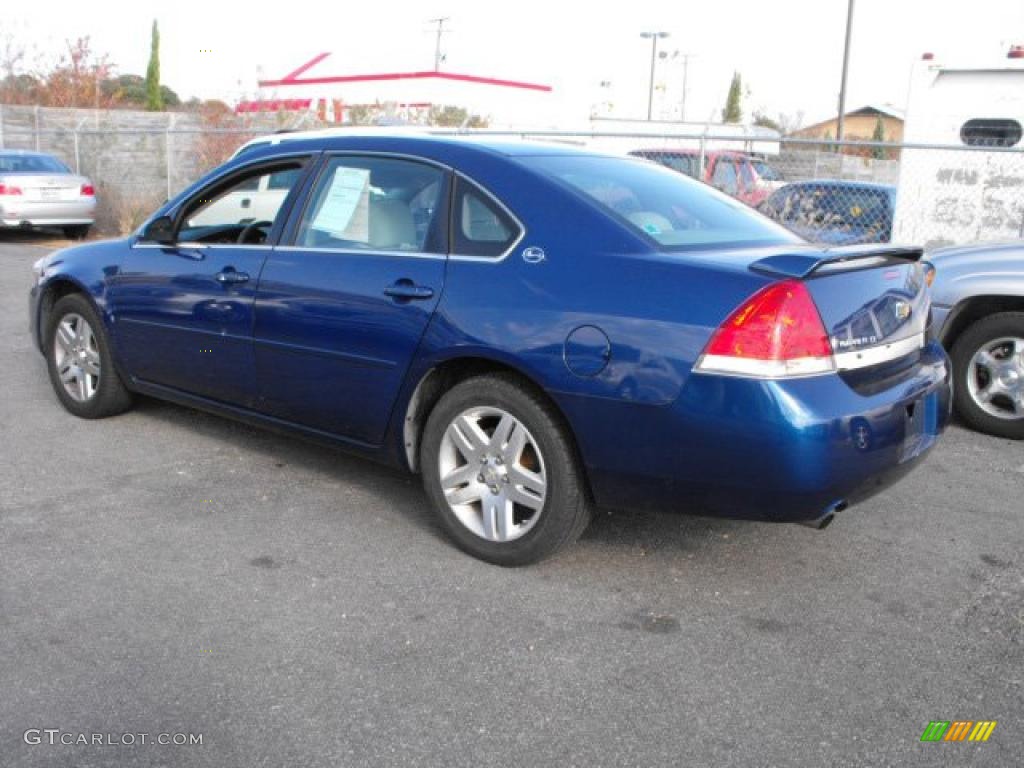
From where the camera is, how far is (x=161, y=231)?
5180 millimetres

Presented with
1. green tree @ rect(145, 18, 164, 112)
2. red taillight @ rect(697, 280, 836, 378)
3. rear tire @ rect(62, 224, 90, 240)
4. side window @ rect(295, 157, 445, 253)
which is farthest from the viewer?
green tree @ rect(145, 18, 164, 112)

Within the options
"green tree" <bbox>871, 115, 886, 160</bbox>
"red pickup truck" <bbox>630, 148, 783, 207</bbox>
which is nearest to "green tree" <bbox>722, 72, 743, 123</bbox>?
"green tree" <bbox>871, 115, 886, 160</bbox>

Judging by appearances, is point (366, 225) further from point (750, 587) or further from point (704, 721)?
point (704, 721)

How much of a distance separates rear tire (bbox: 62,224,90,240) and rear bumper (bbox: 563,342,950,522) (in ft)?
50.6

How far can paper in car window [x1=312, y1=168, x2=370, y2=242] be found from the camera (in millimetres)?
4430

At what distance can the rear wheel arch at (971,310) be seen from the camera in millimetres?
6062

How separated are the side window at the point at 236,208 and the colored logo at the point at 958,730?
3.44 m

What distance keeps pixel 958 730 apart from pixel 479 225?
2377 millimetres

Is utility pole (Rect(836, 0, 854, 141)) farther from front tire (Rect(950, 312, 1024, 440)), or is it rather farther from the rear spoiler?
the rear spoiler

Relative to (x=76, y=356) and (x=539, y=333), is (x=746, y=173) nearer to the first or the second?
(x=76, y=356)

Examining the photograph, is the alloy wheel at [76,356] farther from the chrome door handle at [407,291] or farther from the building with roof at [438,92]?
the building with roof at [438,92]

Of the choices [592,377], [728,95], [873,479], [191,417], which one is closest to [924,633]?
[873,479]

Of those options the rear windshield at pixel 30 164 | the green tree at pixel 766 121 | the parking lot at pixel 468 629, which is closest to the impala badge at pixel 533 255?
the parking lot at pixel 468 629

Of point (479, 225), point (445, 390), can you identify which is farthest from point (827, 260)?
point (445, 390)
